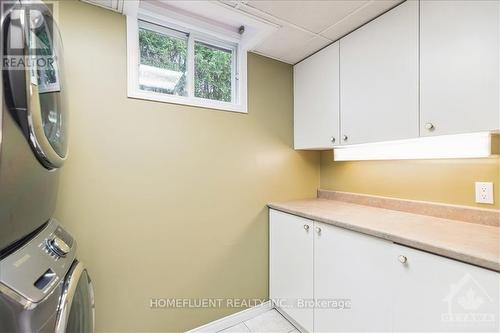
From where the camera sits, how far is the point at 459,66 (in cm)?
111

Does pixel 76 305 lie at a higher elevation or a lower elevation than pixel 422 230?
lower

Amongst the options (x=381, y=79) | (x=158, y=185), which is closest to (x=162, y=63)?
(x=158, y=185)

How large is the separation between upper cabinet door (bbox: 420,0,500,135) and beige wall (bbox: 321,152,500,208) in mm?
393

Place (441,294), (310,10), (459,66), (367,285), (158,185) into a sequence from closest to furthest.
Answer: (441,294) → (459,66) → (367,285) → (310,10) → (158,185)

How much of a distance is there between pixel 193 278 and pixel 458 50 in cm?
206

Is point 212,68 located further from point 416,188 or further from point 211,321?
point 211,321

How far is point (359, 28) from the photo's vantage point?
1.55 meters

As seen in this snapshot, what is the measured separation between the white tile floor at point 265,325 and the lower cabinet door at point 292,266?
3.0 inches

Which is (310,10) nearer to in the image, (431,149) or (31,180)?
(431,149)

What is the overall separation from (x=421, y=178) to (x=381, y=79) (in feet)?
2.37

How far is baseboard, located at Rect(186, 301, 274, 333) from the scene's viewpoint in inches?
67.4

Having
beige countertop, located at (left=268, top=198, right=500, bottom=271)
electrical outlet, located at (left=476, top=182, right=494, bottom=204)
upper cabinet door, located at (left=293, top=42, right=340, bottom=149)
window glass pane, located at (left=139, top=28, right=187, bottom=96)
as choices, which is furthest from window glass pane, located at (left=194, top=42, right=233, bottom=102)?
electrical outlet, located at (left=476, top=182, right=494, bottom=204)

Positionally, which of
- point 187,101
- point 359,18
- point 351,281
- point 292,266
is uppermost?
point 359,18

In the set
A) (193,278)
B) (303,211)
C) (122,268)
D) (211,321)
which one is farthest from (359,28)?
(211,321)
